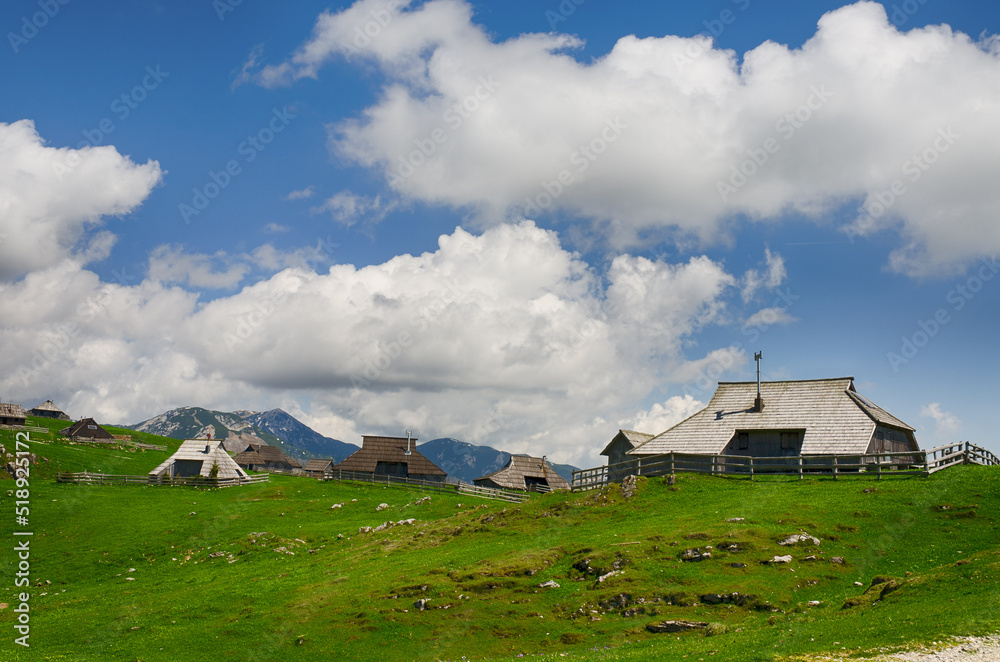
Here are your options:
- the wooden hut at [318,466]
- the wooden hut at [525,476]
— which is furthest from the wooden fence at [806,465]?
the wooden hut at [318,466]

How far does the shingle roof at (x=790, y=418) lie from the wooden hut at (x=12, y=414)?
4372 inches

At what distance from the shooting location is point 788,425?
48031mm

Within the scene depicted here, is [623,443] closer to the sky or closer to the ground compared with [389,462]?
closer to the sky

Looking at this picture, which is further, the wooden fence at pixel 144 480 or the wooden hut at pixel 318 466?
the wooden hut at pixel 318 466

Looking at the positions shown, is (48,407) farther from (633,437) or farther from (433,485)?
(633,437)

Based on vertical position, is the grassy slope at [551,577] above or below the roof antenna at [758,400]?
below

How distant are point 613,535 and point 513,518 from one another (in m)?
8.87

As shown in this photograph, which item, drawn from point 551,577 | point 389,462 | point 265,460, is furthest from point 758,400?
point 265,460

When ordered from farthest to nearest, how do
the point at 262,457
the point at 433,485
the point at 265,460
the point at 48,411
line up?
1. the point at 48,411
2. the point at 262,457
3. the point at 265,460
4. the point at 433,485

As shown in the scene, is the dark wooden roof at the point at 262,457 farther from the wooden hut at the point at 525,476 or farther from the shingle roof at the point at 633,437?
the shingle roof at the point at 633,437

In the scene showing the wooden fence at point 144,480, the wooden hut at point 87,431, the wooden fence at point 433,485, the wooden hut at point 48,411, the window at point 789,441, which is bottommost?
the wooden fence at point 433,485

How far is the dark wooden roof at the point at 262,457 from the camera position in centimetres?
12562

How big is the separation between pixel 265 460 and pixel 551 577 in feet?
370

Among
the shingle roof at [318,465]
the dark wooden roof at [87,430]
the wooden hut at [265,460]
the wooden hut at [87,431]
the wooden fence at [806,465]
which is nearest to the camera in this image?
the wooden fence at [806,465]
